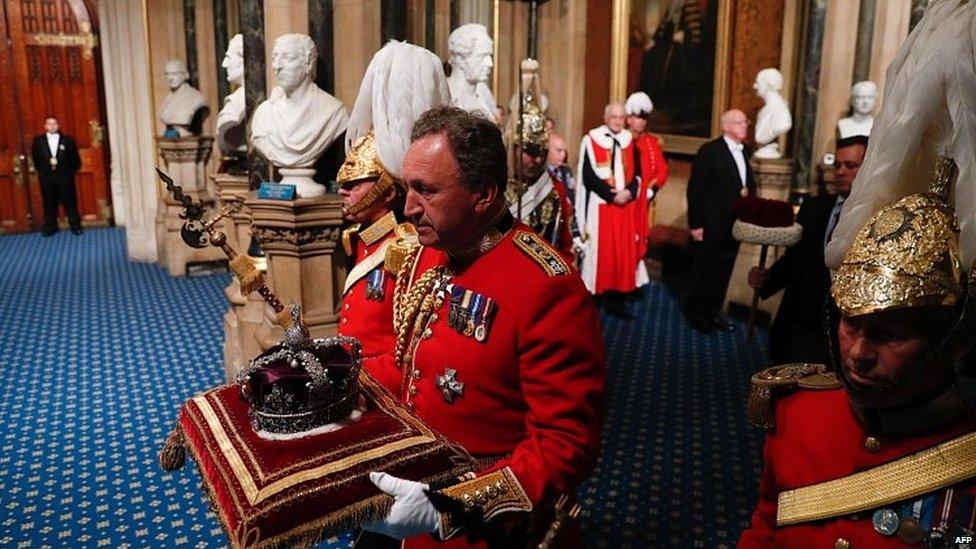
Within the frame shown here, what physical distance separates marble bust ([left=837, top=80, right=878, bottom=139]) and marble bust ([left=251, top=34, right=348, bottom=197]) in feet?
13.9

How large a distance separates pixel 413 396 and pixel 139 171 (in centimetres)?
857

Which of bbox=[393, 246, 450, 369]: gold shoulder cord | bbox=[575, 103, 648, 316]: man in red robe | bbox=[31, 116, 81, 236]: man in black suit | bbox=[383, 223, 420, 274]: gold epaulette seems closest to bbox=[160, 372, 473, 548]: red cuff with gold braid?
bbox=[393, 246, 450, 369]: gold shoulder cord

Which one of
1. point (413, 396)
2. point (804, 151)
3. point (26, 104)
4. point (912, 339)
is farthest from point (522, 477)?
point (26, 104)

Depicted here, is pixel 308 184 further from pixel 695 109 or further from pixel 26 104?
pixel 26 104

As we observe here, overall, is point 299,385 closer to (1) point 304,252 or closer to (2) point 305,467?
(2) point 305,467

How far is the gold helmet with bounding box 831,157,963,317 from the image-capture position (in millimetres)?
1293

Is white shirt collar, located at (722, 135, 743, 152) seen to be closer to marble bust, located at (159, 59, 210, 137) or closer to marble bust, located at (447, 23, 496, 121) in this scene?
marble bust, located at (447, 23, 496, 121)

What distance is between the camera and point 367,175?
287cm

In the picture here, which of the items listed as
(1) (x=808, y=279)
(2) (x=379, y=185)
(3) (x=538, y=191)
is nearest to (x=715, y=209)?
(3) (x=538, y=191)

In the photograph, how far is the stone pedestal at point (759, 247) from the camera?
731 centimetres

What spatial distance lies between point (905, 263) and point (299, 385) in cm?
113

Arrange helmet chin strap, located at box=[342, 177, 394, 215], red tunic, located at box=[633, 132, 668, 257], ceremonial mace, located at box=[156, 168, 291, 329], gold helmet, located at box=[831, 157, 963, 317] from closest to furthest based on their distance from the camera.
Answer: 1. gold helmet, located at box=[831, 157, 963, 317]
2. ceremonial mace, located at box=[156, 168, 291, 329]
3. helmet chin strap, located at box=[342, 177, 394, 215]
4. red tunic, located at box=[633, 132, 668, 257]

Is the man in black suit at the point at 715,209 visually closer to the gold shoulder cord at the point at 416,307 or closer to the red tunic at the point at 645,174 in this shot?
the red tunic at the point at 645,174

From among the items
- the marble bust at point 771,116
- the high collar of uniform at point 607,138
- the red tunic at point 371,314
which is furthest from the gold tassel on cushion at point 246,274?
the marble bust at point 771,116
